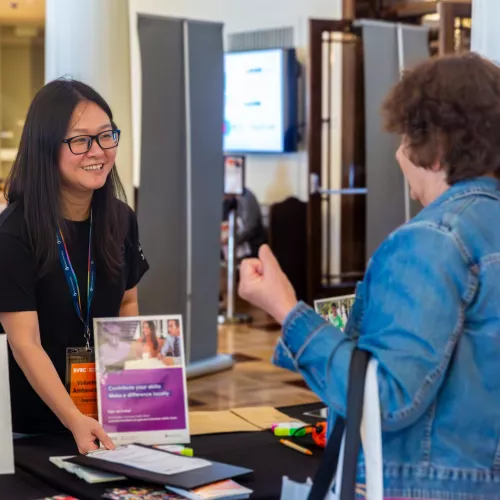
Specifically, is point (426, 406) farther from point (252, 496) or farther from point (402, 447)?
point (252, 496)

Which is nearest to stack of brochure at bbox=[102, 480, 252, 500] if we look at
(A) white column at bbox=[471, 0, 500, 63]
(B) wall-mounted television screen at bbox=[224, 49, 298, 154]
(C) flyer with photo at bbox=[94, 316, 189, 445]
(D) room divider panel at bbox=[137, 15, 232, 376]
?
(C) flyer with photo at bbox=[94, 316, 189, 445]

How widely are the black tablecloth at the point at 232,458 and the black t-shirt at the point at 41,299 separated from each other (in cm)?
8

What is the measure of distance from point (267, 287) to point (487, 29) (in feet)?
5.77

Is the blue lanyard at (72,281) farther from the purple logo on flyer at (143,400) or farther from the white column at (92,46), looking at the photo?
the white column at (92,46)

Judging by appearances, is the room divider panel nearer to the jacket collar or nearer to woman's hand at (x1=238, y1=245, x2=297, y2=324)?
woman's hand at (x1=238, y1=245, x2=297, y2=324)

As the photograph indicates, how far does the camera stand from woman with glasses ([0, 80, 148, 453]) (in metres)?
2.21

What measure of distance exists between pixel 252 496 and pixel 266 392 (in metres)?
3.94

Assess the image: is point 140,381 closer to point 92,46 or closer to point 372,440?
point 372,440

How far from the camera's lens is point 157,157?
5.90 m

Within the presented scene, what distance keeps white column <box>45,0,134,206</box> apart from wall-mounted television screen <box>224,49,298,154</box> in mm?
3471

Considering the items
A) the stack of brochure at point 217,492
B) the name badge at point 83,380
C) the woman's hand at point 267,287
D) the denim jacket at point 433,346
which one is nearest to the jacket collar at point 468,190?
the denim jacket at point 433,346

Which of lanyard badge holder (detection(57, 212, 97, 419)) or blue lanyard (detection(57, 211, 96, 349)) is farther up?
blue lanyard (detection(57, 211, 96, 349))

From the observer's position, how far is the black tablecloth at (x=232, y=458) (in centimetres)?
188

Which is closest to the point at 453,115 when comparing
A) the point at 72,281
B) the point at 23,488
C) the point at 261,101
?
the point at 23,488
